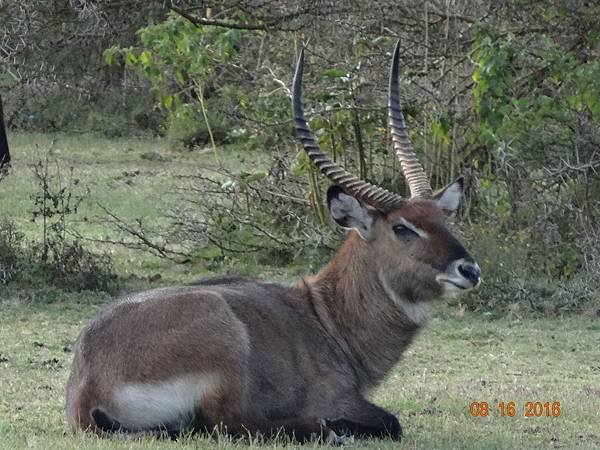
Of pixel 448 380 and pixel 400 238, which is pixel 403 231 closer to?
pixel 400 238

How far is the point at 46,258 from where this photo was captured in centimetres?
1202

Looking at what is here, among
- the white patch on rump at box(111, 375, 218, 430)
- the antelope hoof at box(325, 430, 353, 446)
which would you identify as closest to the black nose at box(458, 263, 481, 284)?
the antelope hoof at box(325, 430, 353, 446)

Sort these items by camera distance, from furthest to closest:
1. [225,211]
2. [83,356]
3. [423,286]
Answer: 1. [225,211]
2. [423,286]
3. [83,356]

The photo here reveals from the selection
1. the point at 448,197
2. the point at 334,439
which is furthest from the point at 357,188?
the point at 334,439

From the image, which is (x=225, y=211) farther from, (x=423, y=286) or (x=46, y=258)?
(x=423, y=286)

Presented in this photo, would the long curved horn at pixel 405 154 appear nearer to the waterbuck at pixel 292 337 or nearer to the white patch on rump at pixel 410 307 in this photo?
the waterbuck at pixel 292 337

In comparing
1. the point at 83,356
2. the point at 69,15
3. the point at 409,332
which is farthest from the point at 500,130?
the point at 83,356

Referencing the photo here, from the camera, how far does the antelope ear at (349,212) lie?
6.83 m

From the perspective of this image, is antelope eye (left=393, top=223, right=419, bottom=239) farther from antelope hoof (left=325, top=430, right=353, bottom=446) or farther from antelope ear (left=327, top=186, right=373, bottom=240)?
antelope hoof (left=325, top=430, right=353, bottom=446)

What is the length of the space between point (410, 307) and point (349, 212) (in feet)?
1.85

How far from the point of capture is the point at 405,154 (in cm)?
759

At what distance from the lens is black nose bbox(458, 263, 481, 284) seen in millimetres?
6660

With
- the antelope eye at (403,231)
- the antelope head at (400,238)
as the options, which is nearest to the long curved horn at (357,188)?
the antelope head at (400,238)

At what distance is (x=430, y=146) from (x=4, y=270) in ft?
13.4
